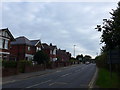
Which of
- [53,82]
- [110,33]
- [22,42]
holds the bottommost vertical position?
[53,82]

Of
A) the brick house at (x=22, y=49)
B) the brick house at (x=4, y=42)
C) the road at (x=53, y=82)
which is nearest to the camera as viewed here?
the road at (x=53, y=82)

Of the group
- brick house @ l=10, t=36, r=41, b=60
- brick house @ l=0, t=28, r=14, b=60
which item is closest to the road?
brick house @ l=0, t=28, r=14, b=60

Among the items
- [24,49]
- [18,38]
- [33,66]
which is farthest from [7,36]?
[18,38]

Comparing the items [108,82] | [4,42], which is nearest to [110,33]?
[108,82]

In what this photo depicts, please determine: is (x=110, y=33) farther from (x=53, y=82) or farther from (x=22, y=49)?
(x=22, y=49)

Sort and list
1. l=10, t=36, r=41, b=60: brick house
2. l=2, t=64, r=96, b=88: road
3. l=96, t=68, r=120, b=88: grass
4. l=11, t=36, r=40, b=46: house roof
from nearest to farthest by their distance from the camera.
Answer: l=96, t=68, r=120, b=88: grass
l=2, t=64, r=96, b=88: road
l=10, t=36, r=41, b=60: brick house
l=11, t=36, r=40, b=46: house roof

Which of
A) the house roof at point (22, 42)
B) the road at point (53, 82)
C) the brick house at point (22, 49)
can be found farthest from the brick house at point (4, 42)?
the road at point (53, 82)

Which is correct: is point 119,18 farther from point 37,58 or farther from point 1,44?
point 37,58

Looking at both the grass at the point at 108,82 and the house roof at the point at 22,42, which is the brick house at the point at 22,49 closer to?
the house roof at the point at 22,42

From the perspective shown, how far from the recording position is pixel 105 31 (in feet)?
65.8

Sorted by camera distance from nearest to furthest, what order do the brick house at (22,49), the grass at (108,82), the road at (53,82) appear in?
1. the grass at (108,82)
2. the road at (53,82)
3. the brick house at (22,49)

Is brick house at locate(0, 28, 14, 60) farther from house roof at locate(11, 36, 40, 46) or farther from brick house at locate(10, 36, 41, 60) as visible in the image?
house roof at locate(11, 36, 40, 46)

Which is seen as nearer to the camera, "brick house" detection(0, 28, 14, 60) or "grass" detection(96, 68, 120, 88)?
"grass" detection(96, 68, 120, 88)

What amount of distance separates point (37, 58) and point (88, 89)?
36.3 meters
